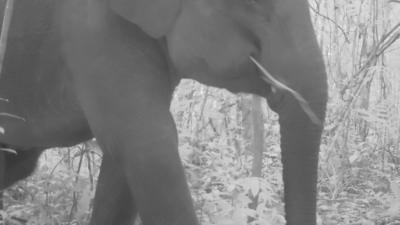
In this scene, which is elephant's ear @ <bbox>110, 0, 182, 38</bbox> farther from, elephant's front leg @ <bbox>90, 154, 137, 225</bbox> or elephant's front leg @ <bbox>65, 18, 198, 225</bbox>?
elephant's front leg @ <bbox>90, 154, 137, 225</bbox>

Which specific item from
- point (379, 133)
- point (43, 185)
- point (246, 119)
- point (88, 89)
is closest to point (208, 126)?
point (246, 119)

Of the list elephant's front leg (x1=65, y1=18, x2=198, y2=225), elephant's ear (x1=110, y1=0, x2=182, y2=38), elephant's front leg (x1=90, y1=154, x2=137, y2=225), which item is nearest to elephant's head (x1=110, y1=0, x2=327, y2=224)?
elephant's ear (x1=110, y1=0, x2=182, y2=38)

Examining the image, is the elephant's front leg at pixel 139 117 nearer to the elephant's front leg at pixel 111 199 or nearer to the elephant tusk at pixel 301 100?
the elephant tusk at pixel 301 100

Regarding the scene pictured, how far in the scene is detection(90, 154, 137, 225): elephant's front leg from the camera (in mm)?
4316

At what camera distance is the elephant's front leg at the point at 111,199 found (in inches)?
170

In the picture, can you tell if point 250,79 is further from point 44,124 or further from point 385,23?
point 385,23

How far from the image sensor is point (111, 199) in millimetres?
4359

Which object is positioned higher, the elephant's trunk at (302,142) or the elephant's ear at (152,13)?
the elephant's ear at (152,13)

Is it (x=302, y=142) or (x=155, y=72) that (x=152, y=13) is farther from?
(x=302, y=142)

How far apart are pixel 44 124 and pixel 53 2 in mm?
570

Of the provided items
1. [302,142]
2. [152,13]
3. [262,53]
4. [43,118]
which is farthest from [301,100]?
[43,118]

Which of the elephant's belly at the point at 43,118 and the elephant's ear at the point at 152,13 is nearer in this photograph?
the elephant's ear at the point at 152,13

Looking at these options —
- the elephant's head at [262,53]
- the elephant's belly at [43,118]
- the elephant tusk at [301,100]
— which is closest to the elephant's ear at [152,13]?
the elephant's head at [262,53]

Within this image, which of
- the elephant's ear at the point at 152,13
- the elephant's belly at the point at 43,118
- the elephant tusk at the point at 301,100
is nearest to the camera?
the elephant tusk at the point at 301,100
